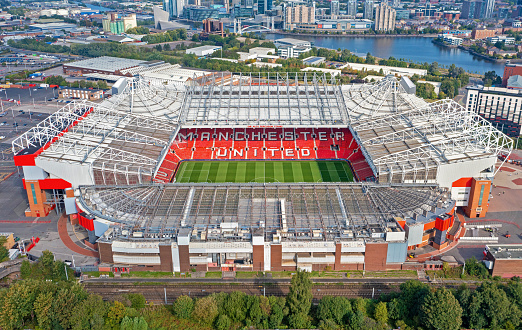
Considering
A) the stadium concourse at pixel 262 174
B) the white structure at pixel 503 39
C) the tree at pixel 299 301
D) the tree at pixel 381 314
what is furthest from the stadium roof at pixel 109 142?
the white structure at pixel 503 39

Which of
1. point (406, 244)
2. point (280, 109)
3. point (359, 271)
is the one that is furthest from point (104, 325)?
point (280, 109)

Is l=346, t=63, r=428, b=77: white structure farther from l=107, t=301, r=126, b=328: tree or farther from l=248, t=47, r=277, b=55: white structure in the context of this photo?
l=107, t=301, r=126, b=328: tree

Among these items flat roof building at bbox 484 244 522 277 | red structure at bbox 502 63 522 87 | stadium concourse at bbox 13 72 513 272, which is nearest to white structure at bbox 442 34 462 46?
red structure at bbox 502 63 522 87

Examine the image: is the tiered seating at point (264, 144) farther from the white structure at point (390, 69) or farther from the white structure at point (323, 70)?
the white structure at point (390, 69)

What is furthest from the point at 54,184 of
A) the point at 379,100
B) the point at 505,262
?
the point at 505,262

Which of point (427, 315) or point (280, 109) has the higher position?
point (280, 109)

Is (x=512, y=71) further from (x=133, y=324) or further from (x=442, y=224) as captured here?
(x=133, y=324)

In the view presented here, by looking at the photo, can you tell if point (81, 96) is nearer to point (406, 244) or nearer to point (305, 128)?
point (305, 128)
